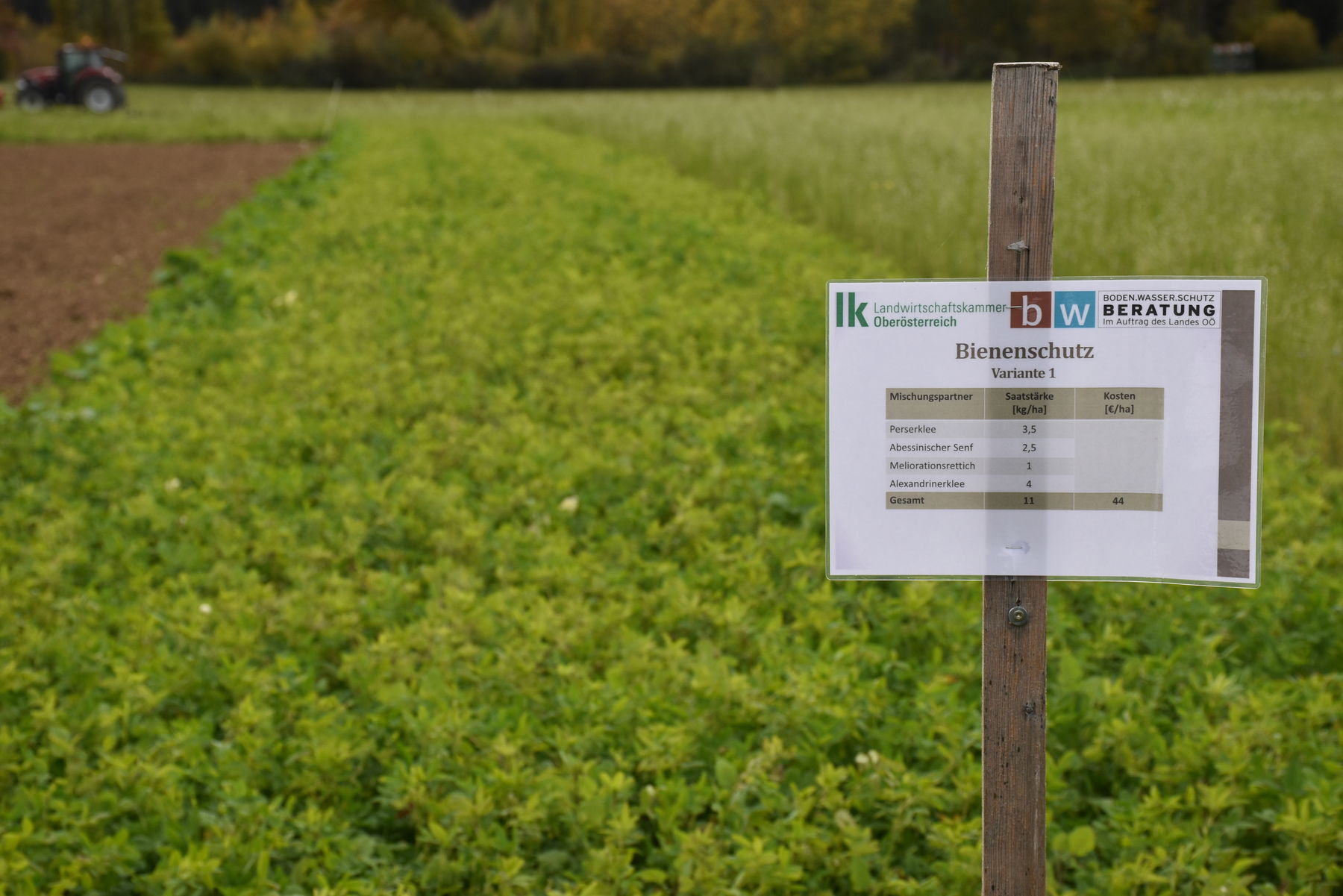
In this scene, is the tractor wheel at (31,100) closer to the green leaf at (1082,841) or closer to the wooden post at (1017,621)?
the green leaf at (1082,841)

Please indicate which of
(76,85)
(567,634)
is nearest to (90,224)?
(567,634)

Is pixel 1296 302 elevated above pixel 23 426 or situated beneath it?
elevated above

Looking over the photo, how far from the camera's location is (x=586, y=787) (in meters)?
3.13

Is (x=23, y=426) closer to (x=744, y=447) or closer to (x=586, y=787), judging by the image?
(x=744, y=447)

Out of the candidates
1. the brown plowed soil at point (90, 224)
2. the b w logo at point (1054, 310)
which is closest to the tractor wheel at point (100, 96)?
the brown plowed soil at point (90, 224)

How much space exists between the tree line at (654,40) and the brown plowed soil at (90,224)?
3116cm

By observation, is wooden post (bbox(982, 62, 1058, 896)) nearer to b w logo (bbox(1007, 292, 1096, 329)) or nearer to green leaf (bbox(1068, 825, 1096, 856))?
b w logo (bbox(1007, 292, 1096, 329))

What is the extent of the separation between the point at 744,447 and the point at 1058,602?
197 centimetres

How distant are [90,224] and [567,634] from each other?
13554 mm

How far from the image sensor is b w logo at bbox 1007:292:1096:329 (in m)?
2.07

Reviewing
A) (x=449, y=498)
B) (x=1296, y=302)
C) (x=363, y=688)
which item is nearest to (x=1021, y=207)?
(x=363, y=688)

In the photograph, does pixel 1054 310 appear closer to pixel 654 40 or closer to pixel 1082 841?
pixel 1082 841

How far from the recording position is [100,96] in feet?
117

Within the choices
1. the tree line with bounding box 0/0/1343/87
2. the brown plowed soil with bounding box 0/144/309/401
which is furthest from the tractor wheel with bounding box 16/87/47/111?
the tree line with bounding box 0/0/1343/87
